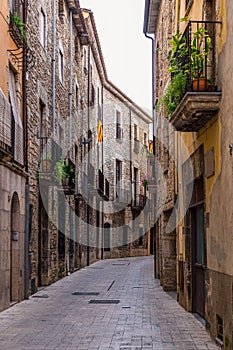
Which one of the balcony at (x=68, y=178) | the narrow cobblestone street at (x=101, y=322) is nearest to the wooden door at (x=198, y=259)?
the narrow cobblestone street at (x=101, y=322)

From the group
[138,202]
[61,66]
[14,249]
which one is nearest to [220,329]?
[14,249]

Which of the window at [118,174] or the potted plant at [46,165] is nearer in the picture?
the potted plant at [46,165]

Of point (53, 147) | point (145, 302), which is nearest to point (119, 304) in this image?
point (145, 302)

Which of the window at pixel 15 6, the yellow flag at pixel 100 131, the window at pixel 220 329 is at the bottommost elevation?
the window at pixel 220 329

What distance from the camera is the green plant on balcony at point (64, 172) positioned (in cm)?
1686

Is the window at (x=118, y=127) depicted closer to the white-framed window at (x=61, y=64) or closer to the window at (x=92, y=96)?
the window at (x=92, y=96)

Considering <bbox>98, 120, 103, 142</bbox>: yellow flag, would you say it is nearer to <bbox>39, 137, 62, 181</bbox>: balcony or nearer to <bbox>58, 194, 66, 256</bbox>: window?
<bbox>58, 194, 66, 256</bbox>: window

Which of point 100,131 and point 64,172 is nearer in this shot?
point 64,172

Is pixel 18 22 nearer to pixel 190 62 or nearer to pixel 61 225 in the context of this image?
pixel 190 62

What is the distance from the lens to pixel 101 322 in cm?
1020

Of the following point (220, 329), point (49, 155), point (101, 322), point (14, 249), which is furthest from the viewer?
point (49, 155)

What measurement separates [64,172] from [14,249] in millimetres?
5332

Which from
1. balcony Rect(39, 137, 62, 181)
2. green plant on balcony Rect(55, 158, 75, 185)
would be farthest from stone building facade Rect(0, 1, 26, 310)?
green plant on balcony Rect(55, 158, 75, 185)

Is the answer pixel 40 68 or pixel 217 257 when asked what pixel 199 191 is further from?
pixel 40 68
